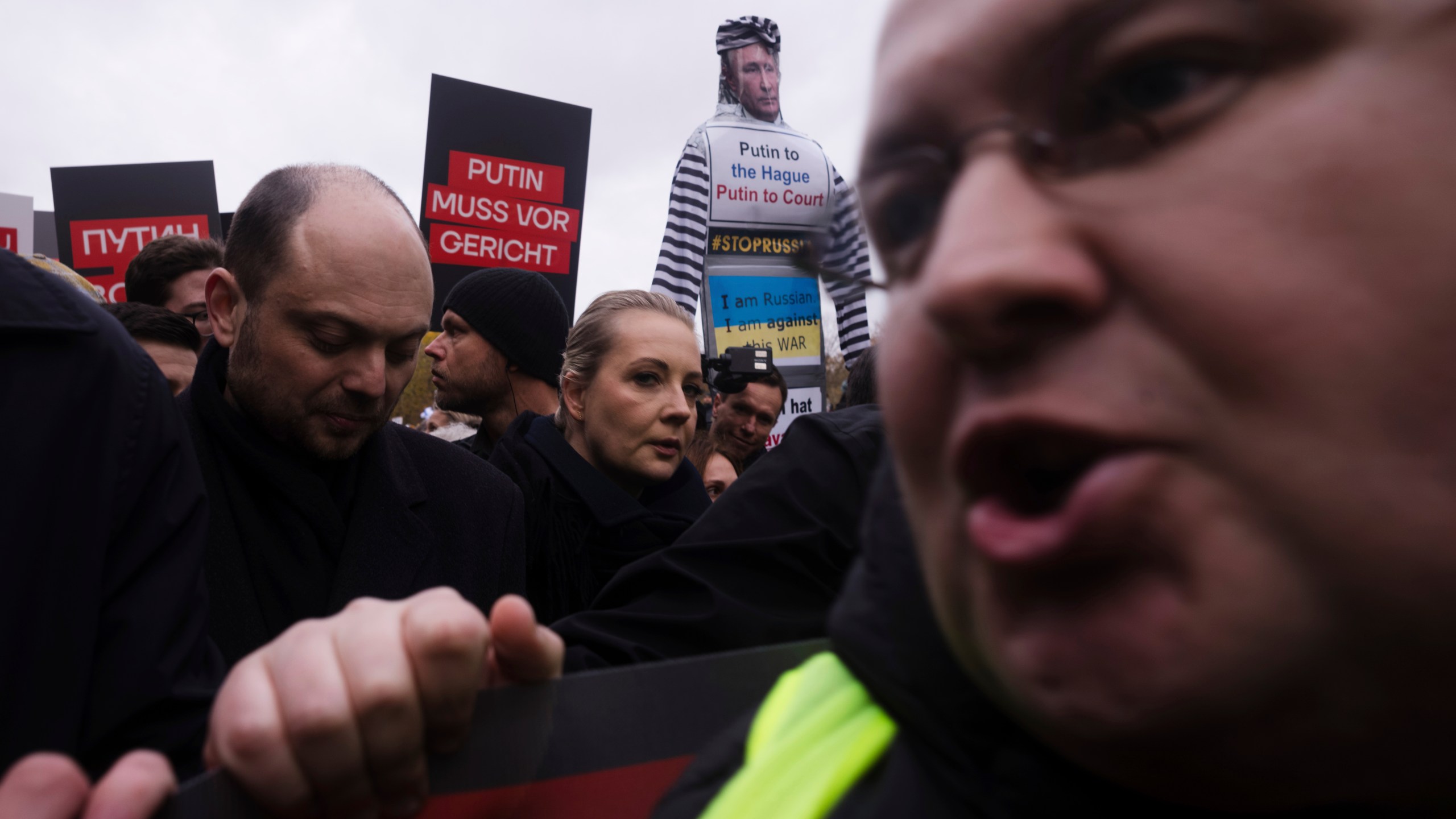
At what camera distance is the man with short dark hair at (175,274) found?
13.4 ft

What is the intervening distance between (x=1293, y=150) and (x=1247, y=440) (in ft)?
0.48

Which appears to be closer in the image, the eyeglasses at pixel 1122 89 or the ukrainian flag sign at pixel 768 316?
the eyeglasses at pixel 1122 89

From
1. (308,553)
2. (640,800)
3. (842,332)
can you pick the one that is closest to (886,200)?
(640,800)

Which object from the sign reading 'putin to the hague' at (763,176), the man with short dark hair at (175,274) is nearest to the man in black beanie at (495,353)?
the man with short dark hair at (175,274)

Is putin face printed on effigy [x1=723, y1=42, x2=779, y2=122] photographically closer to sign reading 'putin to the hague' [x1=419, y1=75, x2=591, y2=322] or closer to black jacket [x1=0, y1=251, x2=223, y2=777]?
sign reading 'putin to the hague' [x1=419, y1=75, x2=591, y2=322]

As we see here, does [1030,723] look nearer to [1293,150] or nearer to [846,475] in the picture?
[1293,150]

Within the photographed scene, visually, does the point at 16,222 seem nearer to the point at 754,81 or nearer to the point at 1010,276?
the point at 754,81

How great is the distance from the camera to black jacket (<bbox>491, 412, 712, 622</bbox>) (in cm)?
308

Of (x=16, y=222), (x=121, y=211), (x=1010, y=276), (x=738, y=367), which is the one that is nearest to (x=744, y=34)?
(x=738, y=367)

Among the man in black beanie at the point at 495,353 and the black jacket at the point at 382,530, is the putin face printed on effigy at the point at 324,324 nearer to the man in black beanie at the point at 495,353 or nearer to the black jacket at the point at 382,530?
the black jacket at the point at 382,530

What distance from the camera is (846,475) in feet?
5.25

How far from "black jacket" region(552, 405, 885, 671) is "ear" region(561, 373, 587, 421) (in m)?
1.95

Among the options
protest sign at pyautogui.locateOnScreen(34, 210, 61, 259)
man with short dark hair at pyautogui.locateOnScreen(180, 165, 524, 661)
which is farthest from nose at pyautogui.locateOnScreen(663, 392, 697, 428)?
protest sign at pyautogui.locateOnScreen(34, 210, 61, 259)

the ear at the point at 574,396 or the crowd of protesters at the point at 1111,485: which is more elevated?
the crowd of protesters at the point at 1111,485
